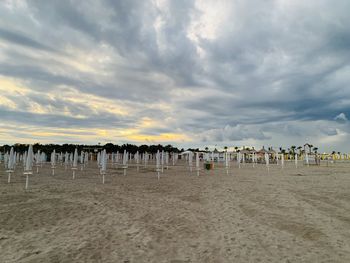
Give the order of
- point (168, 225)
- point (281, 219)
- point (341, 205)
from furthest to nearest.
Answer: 1. point (341, 205)
2. point (281, 219)
3. point (168, 225)

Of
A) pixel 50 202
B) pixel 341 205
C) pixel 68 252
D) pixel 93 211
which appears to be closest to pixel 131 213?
pixel 93 211

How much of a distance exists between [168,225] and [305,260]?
373cm

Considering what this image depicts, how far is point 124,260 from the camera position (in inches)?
192

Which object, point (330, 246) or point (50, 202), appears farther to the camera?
point (50, 202)

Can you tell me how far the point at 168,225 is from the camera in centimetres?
724

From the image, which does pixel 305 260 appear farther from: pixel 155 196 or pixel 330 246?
pixel 155 196

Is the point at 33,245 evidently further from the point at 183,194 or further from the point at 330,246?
the point at 183,194

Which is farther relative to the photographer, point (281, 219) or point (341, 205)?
point (341, 205)

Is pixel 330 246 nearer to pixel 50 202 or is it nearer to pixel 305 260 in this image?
pixel 305 260

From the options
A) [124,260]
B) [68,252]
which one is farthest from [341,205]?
[68,252]

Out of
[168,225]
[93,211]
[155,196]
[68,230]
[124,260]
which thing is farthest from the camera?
[155,196]

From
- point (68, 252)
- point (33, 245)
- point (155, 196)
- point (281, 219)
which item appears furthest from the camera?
point (155, 196)

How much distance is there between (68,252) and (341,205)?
10.7 m

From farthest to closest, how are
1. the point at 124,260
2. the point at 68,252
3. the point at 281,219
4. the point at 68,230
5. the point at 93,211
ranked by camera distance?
the point at 93,211 < the point at 281,219 < the point at 68,230 < the point at 68,252 < the point at 124,260
